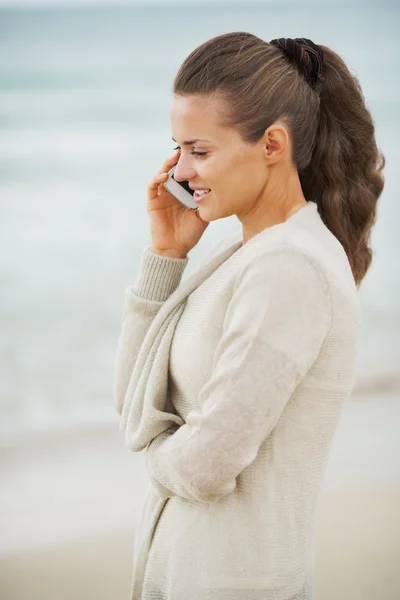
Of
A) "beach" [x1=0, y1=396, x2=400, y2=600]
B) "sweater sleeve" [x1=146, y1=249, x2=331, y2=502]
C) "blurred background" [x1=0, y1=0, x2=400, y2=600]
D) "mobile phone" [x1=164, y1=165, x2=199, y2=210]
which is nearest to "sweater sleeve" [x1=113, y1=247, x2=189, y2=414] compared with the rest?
"mobile phone" [x1=164, y1=165, x2=199, y2=210]

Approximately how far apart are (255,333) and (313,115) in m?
0.42

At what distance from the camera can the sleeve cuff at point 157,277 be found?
156 cm

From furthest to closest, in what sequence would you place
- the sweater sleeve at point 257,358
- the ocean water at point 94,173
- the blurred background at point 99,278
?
the ocean water at point 94,173 < the blurred background at point 99,278 < the sweater sleeve at point 257,358

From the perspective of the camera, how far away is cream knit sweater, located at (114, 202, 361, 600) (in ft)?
3.88

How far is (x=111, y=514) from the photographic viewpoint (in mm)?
3078

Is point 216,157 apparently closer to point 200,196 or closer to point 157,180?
point 200,196

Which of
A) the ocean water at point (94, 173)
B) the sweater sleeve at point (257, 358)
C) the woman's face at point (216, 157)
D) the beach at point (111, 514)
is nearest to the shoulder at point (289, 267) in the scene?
the sweater sleeve at point (257, 358)

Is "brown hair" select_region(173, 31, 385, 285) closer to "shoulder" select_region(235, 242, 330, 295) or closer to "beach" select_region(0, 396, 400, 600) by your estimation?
"shoulder" select_region(235, 242, 330, 295)

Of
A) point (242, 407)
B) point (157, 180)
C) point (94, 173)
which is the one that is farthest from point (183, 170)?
point (94, 173)

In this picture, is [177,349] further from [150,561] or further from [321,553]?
[321,553]

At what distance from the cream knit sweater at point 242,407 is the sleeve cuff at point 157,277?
0.11 feet

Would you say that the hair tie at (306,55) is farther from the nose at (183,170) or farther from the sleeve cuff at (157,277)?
the sleeve cuff at (157,277)

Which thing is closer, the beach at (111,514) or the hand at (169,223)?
the hand at (169,223)

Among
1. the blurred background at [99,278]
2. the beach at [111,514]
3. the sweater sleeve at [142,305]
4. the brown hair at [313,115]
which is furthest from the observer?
the blurred background at [99,278]
